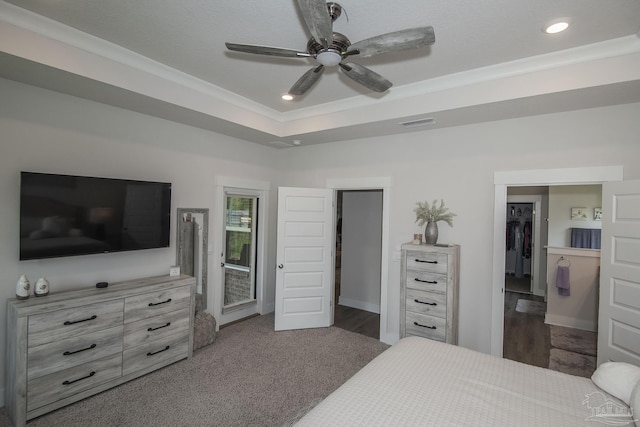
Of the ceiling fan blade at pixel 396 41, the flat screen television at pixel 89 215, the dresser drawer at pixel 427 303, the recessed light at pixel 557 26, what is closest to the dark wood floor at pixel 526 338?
the dresser drawer at pixel 427 303

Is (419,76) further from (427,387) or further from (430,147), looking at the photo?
(427,387)

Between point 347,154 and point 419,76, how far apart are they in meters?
1.64

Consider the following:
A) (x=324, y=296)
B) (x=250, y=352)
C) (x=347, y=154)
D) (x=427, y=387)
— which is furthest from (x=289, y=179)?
(x=427, y=387)

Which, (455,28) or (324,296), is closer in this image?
(455,28)

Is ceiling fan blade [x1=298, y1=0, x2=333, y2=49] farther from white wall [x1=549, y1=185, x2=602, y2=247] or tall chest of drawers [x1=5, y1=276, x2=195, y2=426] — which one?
white wall [x1=549, y1=185, x2=602, y2=247]

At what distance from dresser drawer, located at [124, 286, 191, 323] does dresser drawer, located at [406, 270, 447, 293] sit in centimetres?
245

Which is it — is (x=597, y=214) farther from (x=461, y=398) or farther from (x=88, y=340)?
(x=88, y=340)

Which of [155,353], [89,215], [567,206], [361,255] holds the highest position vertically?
[567,206]

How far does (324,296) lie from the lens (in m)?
4.40

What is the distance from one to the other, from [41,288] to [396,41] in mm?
3276

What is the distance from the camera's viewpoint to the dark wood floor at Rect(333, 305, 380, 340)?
4.32 m

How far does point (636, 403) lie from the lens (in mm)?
1393

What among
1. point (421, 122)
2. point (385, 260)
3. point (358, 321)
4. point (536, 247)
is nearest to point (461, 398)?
point (385, 260)

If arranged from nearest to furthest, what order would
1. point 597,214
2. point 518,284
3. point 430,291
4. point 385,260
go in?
point 430,291 < point 385,260 < point 597,214 < point 518,284
